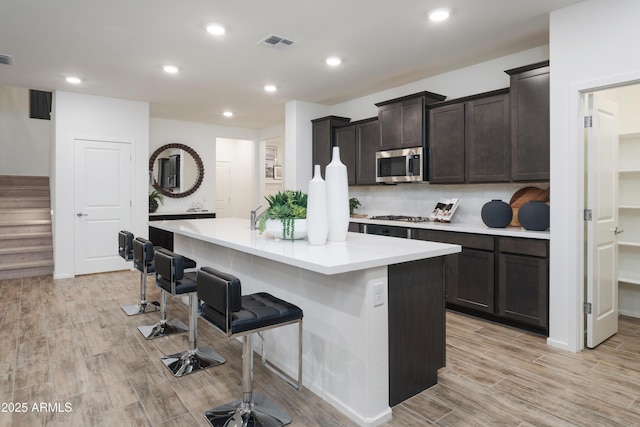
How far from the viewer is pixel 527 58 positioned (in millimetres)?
3920

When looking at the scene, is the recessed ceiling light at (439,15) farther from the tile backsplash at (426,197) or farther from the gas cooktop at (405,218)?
the gas cooktop at (405,218)

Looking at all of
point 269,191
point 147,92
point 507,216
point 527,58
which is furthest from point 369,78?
point 269,191

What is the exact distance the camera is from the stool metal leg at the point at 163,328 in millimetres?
3277

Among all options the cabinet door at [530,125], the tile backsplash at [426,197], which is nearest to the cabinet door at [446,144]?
the tile backsplash at [426,197]

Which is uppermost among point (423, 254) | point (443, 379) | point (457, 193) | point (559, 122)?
point (559, 122)

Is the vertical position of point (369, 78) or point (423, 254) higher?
point (369, 78)

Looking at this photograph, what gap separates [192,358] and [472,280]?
101 inches

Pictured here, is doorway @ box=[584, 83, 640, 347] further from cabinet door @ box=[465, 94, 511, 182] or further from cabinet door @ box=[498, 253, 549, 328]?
cabinet door @ box=[498, 253, 549, 328]

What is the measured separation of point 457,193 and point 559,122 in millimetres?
1615

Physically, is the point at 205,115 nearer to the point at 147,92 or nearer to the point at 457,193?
the point at 147,92

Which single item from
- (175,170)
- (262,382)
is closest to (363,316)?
(262,382)

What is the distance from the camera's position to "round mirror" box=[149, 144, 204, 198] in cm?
738

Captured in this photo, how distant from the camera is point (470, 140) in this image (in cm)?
404

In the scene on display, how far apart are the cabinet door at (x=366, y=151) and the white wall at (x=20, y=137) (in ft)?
22.1
